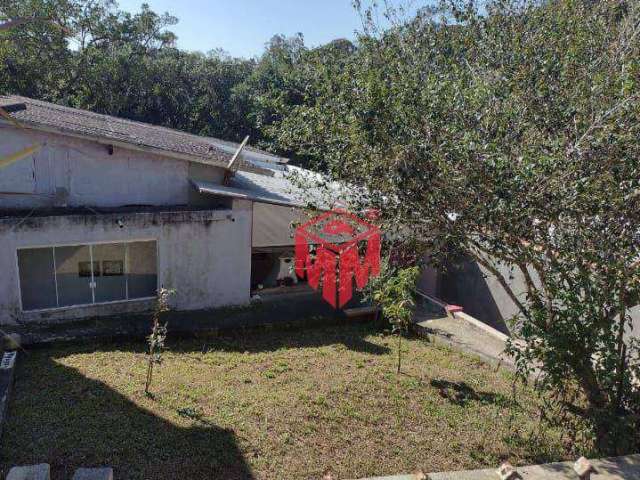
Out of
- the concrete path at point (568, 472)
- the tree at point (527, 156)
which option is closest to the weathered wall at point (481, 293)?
the tree at point (527, 156)

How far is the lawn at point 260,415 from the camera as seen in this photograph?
715 centimetres

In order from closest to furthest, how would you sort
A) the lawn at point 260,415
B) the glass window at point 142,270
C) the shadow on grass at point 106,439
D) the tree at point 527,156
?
the tree at point 527,156
the shadow on grass at point 106,439
the lawn at point 260,415
the glass window at point 142,270

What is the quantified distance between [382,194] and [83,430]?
5.90m

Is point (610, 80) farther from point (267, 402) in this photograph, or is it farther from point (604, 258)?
point (267, 402)

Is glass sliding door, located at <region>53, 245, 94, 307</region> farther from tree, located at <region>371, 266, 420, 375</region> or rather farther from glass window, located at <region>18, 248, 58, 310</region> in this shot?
tree, located at <region>371, 266, 420, 375</region>

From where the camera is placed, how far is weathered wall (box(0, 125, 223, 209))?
13.2 metres

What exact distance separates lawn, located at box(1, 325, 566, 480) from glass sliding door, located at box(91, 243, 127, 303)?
2.54 meters

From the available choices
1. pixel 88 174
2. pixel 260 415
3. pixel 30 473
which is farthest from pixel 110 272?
pixel 30 473

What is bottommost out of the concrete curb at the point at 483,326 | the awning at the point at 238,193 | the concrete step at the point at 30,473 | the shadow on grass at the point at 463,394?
the concrete curb at the point at 483,326

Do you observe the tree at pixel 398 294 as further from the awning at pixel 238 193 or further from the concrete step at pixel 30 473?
the concrete step at pixel 30 473

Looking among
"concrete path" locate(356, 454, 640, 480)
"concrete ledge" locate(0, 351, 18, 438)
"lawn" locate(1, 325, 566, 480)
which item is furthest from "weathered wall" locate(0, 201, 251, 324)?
"concrete path" locate(356, 454, 640, 480)

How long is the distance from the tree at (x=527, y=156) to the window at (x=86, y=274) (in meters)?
7.50

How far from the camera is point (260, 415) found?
857 cm

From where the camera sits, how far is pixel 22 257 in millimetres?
12797
